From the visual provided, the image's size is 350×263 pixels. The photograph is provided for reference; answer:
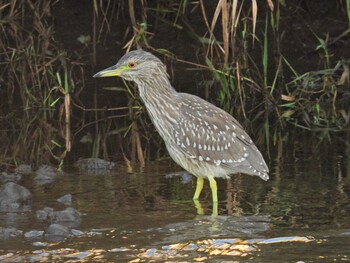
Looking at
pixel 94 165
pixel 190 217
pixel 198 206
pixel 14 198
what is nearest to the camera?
pixel 190 217

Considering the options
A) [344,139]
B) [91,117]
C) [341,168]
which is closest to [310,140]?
[344,139]

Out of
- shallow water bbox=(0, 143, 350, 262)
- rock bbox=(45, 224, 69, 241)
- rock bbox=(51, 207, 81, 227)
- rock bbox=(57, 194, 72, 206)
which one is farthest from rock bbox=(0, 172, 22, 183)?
rock bbox=(45, 224, 69, 241)

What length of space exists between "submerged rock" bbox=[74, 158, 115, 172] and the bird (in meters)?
0.96

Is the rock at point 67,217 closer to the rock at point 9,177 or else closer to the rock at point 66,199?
the rock at point 66,199

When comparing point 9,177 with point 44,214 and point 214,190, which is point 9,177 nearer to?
point 44,214

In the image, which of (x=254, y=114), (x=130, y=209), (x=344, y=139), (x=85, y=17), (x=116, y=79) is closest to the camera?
(x=130, y=209)

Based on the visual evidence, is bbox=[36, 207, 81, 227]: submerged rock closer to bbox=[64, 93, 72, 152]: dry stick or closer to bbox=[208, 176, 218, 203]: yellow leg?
bbox=[208, 176, 218, 203]: yellow leg

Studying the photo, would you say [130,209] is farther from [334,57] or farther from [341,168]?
[334,57]

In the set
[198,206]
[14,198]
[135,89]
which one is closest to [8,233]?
[14,198]

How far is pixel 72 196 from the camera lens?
952cm

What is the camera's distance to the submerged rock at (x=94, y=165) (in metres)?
10.5

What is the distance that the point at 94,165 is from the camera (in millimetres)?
10484

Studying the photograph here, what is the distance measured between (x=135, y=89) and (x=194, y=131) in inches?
109

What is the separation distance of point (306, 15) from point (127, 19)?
238 cm
